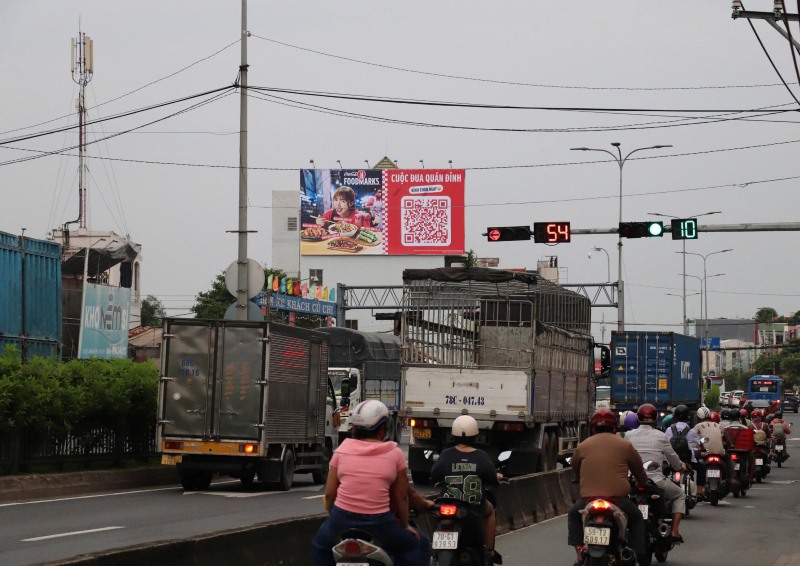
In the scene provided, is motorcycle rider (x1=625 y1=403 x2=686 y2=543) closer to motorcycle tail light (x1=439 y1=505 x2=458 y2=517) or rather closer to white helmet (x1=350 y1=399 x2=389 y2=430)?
motorcycle tail light (x1=439 y1=505 x2=458 y2=517)

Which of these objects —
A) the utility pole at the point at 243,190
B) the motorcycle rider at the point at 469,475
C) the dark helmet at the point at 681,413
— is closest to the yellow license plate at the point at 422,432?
the utility pole at the point at 243,190

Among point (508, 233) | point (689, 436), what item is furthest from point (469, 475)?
point (508, 233)

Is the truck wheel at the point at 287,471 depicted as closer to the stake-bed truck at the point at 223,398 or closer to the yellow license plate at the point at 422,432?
the stake-bed truck at the point at 223,398

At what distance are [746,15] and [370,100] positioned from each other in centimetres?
1314

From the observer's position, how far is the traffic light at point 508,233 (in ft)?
103

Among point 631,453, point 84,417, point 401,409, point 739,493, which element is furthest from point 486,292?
point 631,453

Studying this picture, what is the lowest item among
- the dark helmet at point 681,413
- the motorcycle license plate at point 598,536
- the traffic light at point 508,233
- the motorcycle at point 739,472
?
the motorcycle at point 739,472

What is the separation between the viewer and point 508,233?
31.4m

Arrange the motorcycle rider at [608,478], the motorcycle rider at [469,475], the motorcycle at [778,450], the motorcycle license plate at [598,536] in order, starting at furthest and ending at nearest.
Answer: the motorcycle at [778,450], the motorcycle rider at [608,478], the motorcycle license plate at [598,536], the motorcycle rider at [469,475]

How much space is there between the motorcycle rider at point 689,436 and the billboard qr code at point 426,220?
254 feet

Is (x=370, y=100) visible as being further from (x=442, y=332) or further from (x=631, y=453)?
(x=631, y=453)

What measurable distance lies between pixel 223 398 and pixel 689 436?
741cm

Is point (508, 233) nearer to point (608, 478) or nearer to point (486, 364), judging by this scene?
point (486, 364)

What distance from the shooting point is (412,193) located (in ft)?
321
